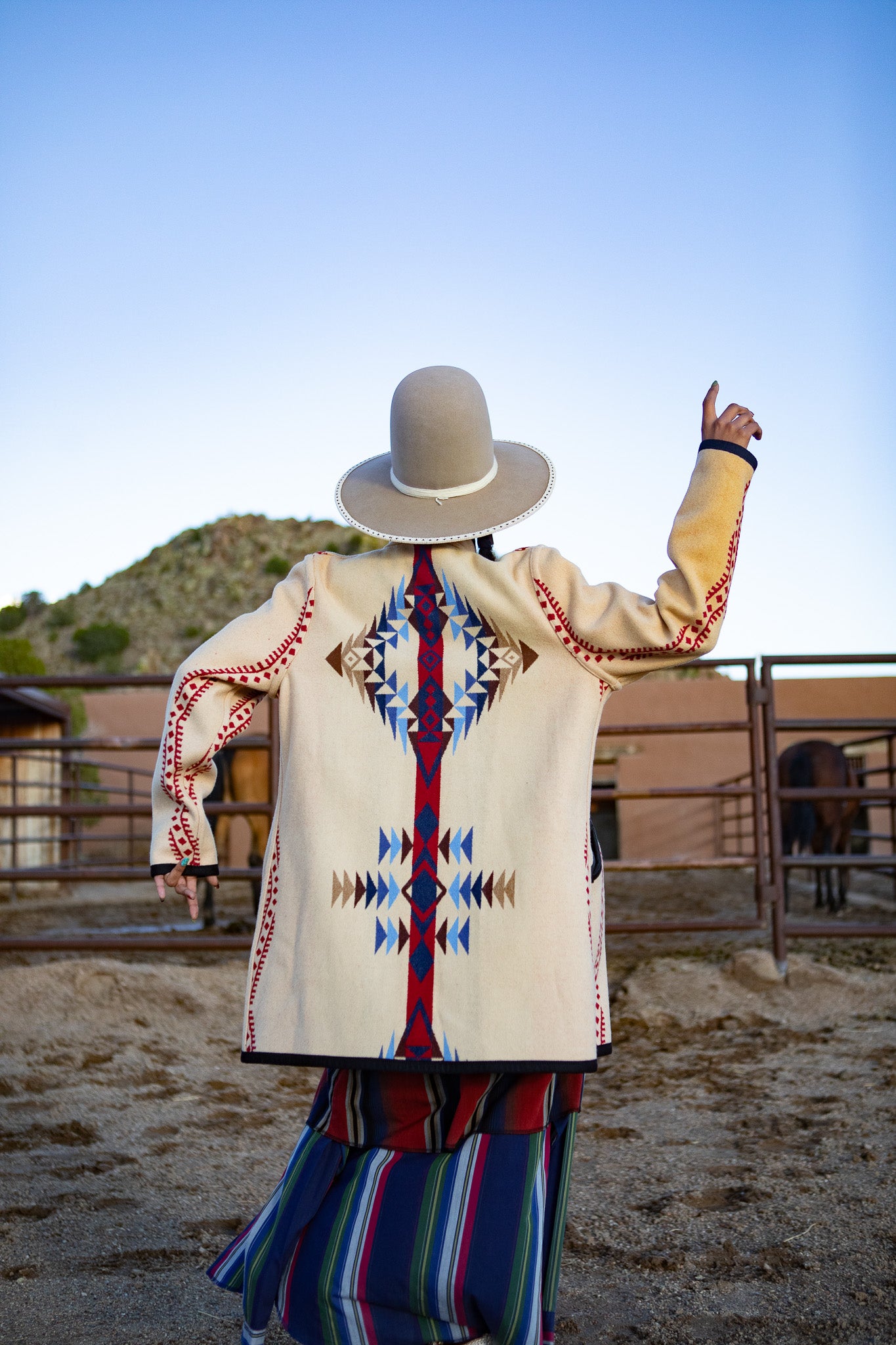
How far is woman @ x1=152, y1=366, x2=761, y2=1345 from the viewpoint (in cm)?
140

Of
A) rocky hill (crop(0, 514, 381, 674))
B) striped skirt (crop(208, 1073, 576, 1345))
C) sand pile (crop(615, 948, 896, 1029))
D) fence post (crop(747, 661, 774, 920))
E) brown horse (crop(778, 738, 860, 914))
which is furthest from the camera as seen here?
rocky hill (crop(0, 514, 381, 674))

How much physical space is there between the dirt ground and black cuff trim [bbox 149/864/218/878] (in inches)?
30.1

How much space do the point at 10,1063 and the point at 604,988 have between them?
2.64 m

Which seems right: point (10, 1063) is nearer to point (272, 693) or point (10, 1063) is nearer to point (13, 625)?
point (272, 693)

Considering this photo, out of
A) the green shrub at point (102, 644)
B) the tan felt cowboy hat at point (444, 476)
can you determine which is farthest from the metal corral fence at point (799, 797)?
the green shrub at point (102, 644)

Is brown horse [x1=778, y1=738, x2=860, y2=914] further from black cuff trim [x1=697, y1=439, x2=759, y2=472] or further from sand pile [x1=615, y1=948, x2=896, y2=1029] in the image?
black cuff trim [x1=697, y1=439, x2=759, y2=472]

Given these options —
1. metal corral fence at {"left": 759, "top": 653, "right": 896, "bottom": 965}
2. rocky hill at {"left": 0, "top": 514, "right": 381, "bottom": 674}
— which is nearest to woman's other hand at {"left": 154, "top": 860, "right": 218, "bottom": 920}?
metal corral fence at {"left": 759, "top": 653, "right": 896, "bottom": 965}

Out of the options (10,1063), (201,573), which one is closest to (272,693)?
(10,1063)

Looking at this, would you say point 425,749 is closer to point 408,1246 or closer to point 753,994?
point 408,1246

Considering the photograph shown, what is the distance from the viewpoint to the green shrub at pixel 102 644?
3366 cm

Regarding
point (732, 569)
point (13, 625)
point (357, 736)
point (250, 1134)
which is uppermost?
point (13, 625)

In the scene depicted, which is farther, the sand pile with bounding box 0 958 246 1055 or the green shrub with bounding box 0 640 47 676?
the green shrub with bounding box 0 640 47 676

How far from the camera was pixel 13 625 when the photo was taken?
3756 centimetres

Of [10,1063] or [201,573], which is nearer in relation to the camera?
[10,1063]
